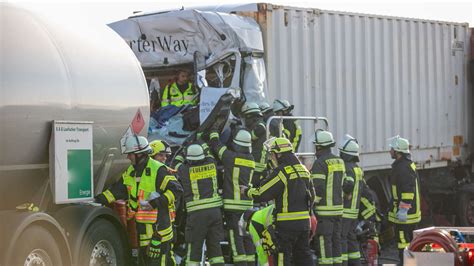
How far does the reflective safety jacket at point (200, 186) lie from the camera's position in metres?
11.0

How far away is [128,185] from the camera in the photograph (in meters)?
10.1

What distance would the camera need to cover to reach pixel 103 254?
31.4 ft

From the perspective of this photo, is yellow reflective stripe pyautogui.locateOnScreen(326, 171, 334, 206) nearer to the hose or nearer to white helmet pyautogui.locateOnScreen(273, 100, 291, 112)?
white helmet pyautogui.locateOnScreen(273, 100, 291, 112)

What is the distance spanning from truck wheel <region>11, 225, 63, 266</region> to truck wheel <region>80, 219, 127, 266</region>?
517mm

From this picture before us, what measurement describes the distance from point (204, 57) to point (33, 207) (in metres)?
4.92

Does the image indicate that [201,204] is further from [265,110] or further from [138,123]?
[265,110]

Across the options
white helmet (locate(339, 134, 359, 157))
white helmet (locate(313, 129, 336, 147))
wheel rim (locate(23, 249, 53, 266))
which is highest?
white helmet (locate(313, 129, 336, 147))

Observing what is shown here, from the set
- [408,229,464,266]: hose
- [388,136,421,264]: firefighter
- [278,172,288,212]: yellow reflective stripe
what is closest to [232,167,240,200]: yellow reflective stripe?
[278,172,288,212]: yellow reflective stripe

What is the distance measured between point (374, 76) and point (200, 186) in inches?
229

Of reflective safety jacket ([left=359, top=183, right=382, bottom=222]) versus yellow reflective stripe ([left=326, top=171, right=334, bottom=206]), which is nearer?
yellow reflective stripe ([left=326, top=171, right=334, bottom=206])

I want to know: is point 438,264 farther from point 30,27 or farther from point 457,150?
point 457,150

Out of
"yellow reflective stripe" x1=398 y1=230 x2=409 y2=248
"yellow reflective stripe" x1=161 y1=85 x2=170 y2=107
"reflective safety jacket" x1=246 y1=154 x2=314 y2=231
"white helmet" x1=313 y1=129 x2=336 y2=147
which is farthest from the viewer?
"yellow reflective stripe" x1=161 y1=85 x2=170 y2=107

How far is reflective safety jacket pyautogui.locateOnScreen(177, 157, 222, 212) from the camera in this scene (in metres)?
11.0

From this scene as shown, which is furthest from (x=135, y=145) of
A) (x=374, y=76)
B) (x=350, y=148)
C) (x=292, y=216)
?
(x=374, y=76)
